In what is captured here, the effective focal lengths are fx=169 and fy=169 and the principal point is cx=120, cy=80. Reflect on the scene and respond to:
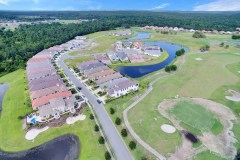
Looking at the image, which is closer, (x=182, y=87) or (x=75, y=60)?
(x=182, y=87)

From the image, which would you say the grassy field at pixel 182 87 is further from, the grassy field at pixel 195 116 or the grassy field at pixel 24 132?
the grassy field at pixel 24 132

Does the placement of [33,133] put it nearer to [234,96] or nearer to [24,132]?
[24,132]

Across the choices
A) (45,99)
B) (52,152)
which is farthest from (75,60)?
(52,152)

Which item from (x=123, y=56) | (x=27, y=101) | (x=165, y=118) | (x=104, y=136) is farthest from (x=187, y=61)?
(x=27, y=101)

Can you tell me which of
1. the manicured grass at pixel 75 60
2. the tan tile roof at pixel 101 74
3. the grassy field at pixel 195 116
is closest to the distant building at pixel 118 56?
the manicured grass at pixel 75 60

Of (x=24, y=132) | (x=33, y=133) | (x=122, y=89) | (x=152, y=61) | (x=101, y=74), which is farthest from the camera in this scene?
(x=152, y=61)
